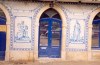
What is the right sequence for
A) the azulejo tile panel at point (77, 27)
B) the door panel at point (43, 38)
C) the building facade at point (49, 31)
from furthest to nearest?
the door panel at point (43, 38), the azulejo tile panel at point (77, 27), the building facade at point (49, 31)

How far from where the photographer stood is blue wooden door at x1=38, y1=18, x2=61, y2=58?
14898mm

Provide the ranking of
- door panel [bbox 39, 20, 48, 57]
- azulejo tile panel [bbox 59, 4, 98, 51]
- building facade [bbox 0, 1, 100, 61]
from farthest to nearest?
door panel [bbox 39, 20, 48, 57] < azulejo tile panel [bbox 59, 4, 98, 51] < building facade [bbox 0, 1, 100, 61]

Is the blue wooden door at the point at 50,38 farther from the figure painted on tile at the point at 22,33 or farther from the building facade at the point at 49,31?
the figure painted on tile at the point at 22,33

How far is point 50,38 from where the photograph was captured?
14922mm

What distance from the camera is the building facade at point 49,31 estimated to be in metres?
14.3

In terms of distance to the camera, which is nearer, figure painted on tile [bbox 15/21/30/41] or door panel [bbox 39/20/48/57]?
figure painted on tile [bbox 15/21/30/41]

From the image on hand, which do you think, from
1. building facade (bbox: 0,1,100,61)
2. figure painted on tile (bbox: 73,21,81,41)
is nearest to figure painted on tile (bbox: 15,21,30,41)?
building facade (bbox: 0,1,100,61)

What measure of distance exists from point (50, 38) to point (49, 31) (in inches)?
16.0

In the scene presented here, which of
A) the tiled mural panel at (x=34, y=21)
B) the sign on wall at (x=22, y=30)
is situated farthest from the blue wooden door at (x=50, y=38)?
the sign on wall at (x=22, y=30)

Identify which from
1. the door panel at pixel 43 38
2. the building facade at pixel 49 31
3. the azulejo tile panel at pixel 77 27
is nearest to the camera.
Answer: the building facade at pixel 49 31

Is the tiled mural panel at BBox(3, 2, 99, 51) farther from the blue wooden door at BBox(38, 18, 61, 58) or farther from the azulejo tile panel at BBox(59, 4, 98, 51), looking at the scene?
the blue wooden door at BBox(38, 18, 61, 58)

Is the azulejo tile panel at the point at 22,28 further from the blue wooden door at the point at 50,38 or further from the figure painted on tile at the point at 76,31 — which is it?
the figure painted on tile at the point at 76,31

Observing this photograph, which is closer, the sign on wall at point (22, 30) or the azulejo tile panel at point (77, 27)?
the sign on wall at point (22, 30)

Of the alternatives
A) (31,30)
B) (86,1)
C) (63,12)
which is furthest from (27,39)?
(86,1)
